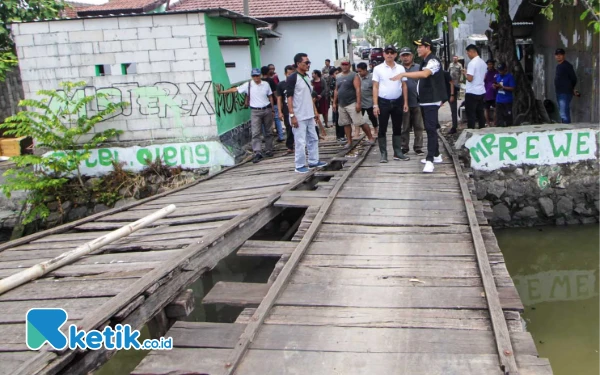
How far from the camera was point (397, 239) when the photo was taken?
5195 millimetres

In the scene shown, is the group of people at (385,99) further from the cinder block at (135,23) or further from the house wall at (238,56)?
the house wall at (238,56)

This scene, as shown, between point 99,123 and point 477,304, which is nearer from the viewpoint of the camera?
point 477,304

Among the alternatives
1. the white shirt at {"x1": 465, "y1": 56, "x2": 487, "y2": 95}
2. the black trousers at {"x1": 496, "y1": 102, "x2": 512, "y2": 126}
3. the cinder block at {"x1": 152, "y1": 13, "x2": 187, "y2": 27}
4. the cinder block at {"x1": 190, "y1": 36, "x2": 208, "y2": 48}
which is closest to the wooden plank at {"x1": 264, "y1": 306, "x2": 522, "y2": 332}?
the cinder block at {"x1": 190, "y1": 36, "x2": 208, "y2": 48}

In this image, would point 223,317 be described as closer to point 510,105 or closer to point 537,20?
point 510,105

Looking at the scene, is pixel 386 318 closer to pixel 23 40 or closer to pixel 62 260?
pixel 62 260

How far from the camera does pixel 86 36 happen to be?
9852 mm

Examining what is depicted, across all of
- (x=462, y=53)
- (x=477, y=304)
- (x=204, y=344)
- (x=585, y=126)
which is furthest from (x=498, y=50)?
(x=462, y=53)

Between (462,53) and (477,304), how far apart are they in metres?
20.6

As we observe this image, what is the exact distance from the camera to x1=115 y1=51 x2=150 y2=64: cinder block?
388 inches

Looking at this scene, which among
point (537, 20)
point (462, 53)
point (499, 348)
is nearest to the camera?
point (499, 348)

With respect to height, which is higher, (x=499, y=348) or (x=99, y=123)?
(x=99, y=123)

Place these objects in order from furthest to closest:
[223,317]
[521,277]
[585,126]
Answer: [585,126]
[521,277]
[223,317]

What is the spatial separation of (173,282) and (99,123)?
262 inches

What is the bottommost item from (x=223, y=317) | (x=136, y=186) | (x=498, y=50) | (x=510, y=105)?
(x=223, y=317)
